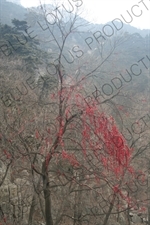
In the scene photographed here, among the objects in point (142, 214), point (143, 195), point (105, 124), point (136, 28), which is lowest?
point (142, 214)

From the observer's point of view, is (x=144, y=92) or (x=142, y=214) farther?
(x=144, y=92)

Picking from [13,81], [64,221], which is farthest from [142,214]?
[13,81]

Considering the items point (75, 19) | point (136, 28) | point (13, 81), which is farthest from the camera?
point (136, 28)

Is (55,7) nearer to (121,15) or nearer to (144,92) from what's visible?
(121,15)

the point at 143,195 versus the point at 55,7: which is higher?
the point at 55,7

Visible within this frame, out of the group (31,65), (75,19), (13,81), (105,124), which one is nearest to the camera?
(105,124)

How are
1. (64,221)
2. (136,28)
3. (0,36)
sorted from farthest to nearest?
(136,28)
(0,36)
(64,221)

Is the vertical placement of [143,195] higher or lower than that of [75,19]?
lower

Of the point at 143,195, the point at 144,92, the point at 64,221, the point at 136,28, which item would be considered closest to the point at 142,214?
the point at 143,195

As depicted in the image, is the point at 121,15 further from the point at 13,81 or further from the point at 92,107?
the point at 13,81
